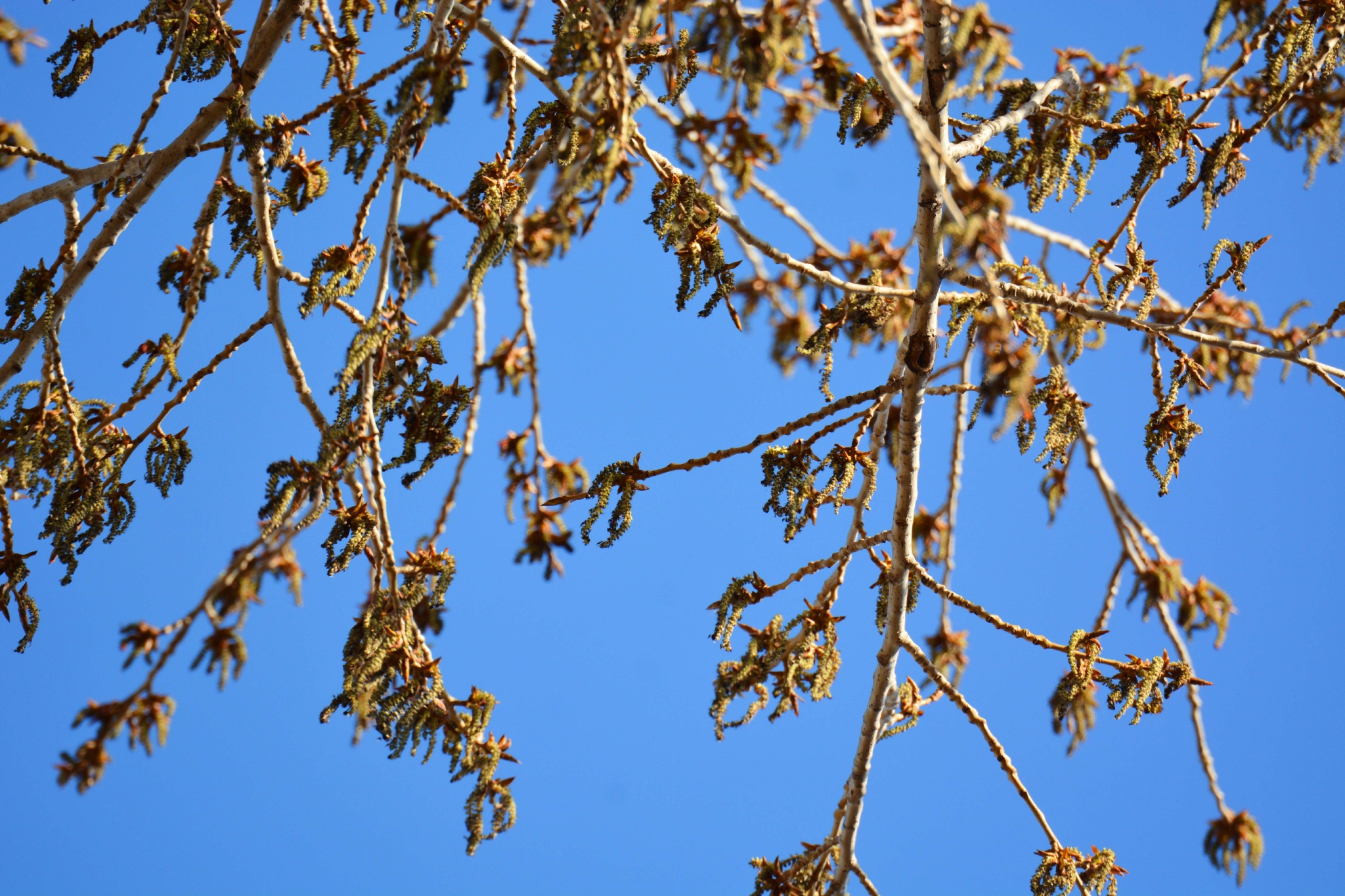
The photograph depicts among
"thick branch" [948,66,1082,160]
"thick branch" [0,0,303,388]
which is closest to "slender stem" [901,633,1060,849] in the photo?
"thick branch" [948,66,1082,160]

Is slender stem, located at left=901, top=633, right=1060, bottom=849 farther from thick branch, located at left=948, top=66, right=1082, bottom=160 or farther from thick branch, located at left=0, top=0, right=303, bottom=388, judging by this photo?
thick branch, located at left=0, top=0, right=303, bottom=388

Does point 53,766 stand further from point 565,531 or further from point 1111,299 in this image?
point 1111,299

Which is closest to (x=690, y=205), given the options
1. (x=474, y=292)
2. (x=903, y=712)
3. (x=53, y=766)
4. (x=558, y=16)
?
(x=474, y=292)

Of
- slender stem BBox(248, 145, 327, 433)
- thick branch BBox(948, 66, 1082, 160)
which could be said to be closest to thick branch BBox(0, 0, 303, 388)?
slender stem BBox(248, 145, 327, 433)

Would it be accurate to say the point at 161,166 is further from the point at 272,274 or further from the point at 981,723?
the point at 981,723

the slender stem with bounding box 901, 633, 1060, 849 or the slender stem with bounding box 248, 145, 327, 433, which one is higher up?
the slender stem with bounding box 248, 145, 327, 433

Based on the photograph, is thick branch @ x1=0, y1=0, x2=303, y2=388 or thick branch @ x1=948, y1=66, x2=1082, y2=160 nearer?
thick branch @ x1=948, y1=66, x2=1082, y2=160

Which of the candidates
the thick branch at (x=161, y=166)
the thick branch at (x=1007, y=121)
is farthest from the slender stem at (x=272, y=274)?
the thick branch at (x=1007, y=121)

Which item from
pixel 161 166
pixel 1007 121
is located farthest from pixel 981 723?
pixel 161 166

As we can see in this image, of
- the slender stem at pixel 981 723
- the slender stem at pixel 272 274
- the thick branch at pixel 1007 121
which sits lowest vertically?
the slender stem at pixel 981 723

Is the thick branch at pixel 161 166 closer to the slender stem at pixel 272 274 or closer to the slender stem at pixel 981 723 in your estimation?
the slender stem at pixel 272 274

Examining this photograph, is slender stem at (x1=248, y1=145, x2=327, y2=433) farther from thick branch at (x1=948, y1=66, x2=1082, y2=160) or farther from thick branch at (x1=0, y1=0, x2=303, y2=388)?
thick branch at (x1=948, y1=66, x2=1082, y2=160)

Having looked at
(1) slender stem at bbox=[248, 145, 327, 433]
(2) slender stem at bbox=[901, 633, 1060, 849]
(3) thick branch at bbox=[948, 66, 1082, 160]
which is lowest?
(2) slender stem at bbox=[901, 633, 1060, 849]

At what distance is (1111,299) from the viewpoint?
8.46 ft
